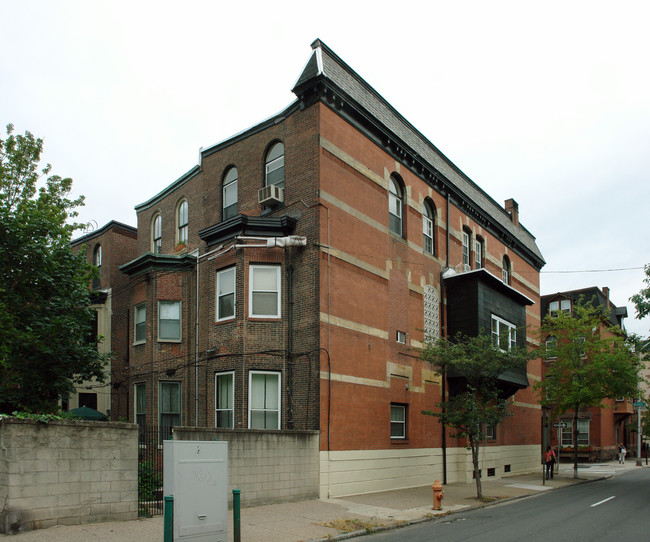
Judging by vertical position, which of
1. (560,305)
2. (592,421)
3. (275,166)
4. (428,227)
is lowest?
(592,421)

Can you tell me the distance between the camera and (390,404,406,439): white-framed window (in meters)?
21.2

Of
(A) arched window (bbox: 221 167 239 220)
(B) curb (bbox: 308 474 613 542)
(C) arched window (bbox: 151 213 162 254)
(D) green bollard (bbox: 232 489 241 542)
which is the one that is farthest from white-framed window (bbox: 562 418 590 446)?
(D) green bollard (bbox: 232 489 241 542)

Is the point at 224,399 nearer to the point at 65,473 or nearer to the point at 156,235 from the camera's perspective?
the point at 65,473

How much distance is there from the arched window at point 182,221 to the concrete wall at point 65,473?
12.6 m

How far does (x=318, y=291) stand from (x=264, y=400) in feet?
12.1

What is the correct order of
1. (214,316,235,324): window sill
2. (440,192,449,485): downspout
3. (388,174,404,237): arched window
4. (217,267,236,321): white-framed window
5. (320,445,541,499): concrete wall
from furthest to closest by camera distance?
(440,192,449,485): downspout < (388,174,404,237): arched window < (217,267,236,321): white-framed window < (214,316,235,324): window sill < (320,445,541,499): concrete wall

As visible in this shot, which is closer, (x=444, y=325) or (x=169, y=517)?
(x=169, y=517)

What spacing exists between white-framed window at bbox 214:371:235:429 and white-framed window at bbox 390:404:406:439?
18.3 ft

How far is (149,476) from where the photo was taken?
585 inches

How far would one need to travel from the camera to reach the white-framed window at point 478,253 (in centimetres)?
2925

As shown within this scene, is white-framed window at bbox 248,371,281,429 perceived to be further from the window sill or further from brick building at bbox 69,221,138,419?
brick building at bbox 69,221,138,419

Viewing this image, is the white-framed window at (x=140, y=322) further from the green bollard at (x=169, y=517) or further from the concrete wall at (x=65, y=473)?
the green bollard at (x=169, y=517)

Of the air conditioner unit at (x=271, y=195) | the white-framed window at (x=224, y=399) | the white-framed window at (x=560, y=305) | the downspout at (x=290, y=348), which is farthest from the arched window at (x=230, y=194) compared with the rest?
the white-framed window at (x=560, y=305)

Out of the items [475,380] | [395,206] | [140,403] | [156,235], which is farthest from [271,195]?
[140,403]
